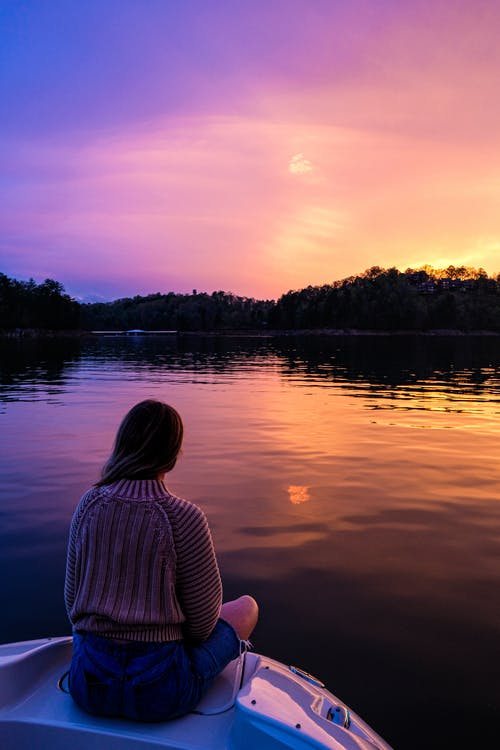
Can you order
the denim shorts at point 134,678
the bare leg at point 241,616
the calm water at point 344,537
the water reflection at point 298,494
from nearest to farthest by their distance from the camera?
the denim shorts at point 134,678, the bare leg at point 241,616, the calm water at point 344,537, the water reflection at point 298,494

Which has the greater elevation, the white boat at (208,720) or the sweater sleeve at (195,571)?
the sweater sleeve at (195,571)

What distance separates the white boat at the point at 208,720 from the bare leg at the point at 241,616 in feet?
1.31

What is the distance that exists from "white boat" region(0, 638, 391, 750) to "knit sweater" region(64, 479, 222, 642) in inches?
16.2

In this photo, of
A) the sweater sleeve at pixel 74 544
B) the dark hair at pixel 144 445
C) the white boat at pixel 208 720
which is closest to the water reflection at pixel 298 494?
the white boat at pixel 208 720

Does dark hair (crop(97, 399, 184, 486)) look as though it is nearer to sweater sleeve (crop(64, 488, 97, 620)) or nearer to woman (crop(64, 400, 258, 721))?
woman (crop(64, 400, 258, 721))

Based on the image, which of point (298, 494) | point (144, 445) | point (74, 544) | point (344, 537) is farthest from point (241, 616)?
point (298, 494)

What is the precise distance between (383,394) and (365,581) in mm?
19796

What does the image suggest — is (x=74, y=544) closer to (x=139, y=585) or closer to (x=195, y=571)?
(x=139, y=585)

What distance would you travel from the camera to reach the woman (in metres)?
3.08

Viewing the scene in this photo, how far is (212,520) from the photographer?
9.06m

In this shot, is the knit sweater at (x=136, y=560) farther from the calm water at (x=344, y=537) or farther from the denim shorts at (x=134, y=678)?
the calm water at (x=344, y=537)

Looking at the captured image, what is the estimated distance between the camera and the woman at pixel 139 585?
3084 millimetres

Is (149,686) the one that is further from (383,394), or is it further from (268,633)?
(383,394)

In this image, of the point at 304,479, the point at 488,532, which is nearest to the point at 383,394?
the point at 304,479
